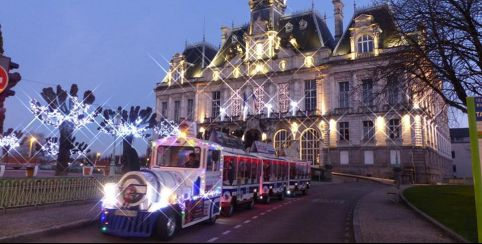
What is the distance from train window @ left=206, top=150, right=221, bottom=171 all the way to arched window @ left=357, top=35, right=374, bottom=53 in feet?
149

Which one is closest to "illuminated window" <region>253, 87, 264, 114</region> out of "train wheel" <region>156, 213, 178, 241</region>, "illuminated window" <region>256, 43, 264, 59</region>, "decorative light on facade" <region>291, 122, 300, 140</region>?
"illuminated window" <region>256, 43, 264, 59</region>

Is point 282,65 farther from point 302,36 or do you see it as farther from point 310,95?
point 310,95

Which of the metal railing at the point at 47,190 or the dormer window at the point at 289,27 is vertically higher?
the dormer window at the point at 289,27

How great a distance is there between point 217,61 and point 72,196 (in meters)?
56.7

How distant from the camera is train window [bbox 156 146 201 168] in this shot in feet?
48.4

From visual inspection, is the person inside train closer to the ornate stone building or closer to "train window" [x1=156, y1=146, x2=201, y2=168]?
"train window" [x1=156, y1=146, x2=201, y2=168]

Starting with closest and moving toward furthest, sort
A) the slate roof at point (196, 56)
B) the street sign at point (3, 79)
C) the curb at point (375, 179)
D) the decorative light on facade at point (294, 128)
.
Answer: the street sign at point (3, 79) → the curb at point (375, 179) → the decorative light on facade at point (294, 128) → the slate roof at point (196, 56)

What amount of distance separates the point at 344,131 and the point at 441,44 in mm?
40392

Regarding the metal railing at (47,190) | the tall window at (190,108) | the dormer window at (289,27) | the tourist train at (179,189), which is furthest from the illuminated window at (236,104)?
the metal railing at (47,190)

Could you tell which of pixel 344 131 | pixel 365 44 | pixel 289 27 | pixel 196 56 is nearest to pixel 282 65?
pixel 289 27

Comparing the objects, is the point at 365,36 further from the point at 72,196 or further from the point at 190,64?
the point at 72,196

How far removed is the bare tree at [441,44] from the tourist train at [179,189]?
946cm

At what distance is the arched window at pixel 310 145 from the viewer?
194ft

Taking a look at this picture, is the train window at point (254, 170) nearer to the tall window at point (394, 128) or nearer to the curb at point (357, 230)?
the curb at point (357, 230)
